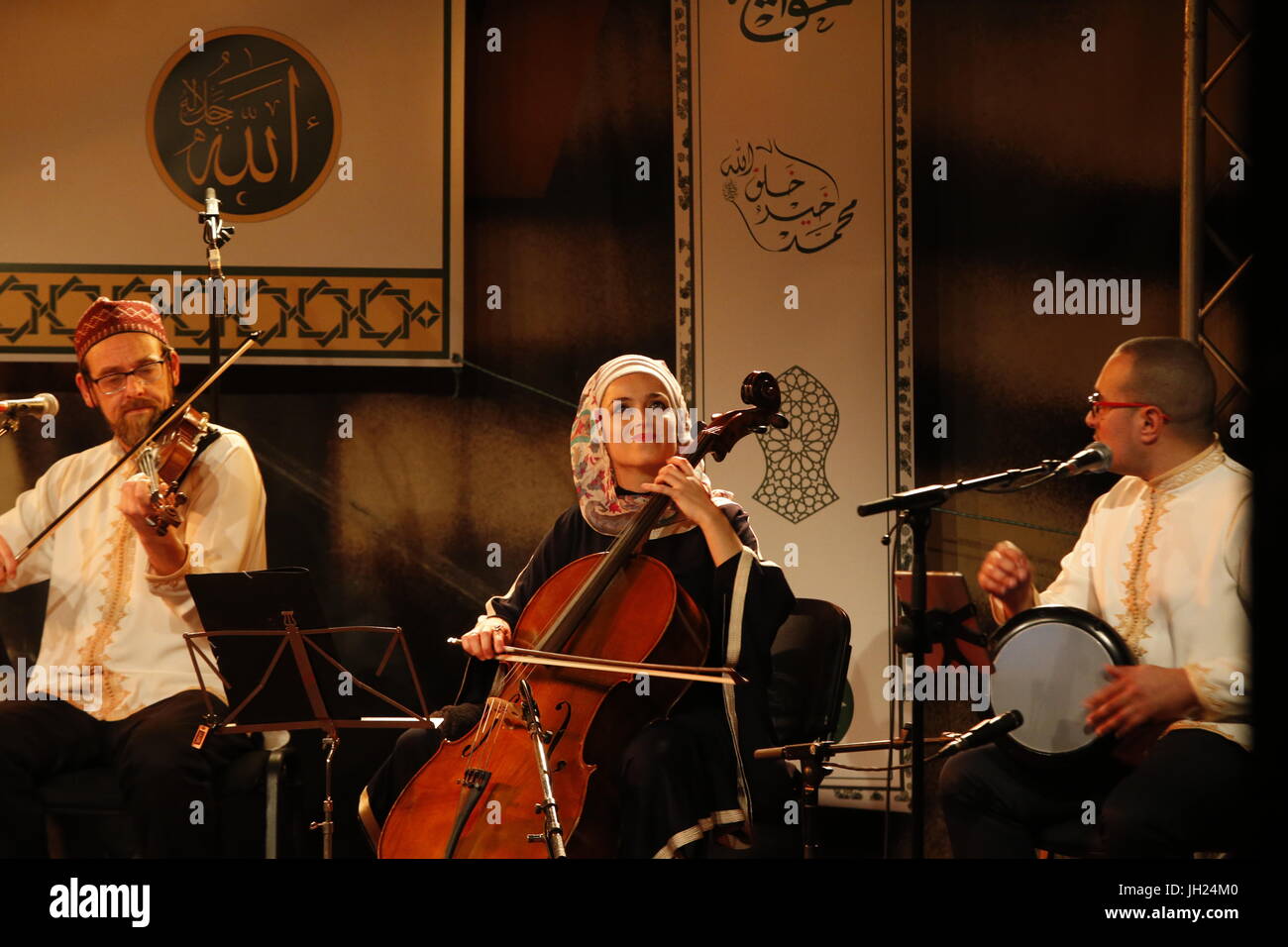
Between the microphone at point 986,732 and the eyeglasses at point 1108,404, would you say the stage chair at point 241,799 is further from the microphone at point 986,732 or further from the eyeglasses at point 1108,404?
the eyeglasses at point 1108,404

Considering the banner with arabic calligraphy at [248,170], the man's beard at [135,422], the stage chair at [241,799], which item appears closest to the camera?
the stage chair at [241,799]

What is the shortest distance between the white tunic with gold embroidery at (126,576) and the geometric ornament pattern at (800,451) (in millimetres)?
1563

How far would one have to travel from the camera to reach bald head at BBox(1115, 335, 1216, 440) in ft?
9.99

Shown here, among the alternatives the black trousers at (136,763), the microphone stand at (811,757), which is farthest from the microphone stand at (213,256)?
the microphone stand at (811,757)

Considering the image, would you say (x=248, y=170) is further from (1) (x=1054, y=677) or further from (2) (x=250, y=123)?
(1) (x=1054, y=677)

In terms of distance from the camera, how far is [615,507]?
336cm

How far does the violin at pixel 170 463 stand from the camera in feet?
10.9

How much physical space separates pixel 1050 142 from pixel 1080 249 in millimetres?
350

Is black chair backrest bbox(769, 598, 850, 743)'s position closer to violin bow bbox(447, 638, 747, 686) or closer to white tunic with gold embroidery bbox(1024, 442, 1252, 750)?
violin bow bbox(447, 638, 747, 686)

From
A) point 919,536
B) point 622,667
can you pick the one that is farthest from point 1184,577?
point 622,667

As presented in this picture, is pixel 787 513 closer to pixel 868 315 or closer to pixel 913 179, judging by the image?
pixel 868 315
